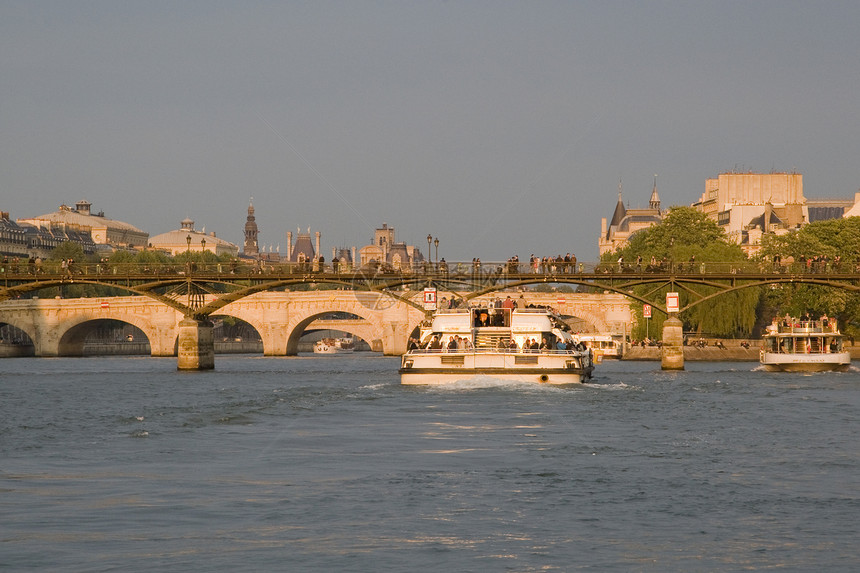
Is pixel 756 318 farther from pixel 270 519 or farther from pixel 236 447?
pixel 270 519

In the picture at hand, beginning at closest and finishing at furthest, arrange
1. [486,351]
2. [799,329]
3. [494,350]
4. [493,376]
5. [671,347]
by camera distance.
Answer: [493,376]
[486,351]
[494,350]
[799,329]
[671,347]

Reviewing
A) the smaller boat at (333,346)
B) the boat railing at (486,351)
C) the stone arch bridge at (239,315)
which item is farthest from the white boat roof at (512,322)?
the smaller boat at (333,346)

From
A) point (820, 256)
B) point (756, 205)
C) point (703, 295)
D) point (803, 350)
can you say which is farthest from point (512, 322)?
point (756, 205)

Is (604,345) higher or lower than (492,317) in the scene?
lower

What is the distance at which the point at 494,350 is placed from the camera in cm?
5184

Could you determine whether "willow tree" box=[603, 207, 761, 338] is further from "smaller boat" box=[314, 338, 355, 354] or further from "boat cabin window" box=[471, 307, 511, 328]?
"smaller boat" box=[314, 338, 355, 354]

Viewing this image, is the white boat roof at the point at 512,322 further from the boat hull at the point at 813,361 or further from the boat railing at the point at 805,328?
the boat railing at the point at 805,328

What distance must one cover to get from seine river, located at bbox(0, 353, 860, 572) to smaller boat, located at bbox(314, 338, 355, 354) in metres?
123

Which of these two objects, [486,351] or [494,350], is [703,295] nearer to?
[494,350]

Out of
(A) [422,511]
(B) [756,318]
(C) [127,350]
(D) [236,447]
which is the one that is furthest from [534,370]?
(C) [127,350]

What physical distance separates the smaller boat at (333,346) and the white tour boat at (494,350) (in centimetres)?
10857

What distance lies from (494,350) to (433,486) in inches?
1126

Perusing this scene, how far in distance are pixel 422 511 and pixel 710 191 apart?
164 meters

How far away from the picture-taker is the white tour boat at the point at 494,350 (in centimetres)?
5003
